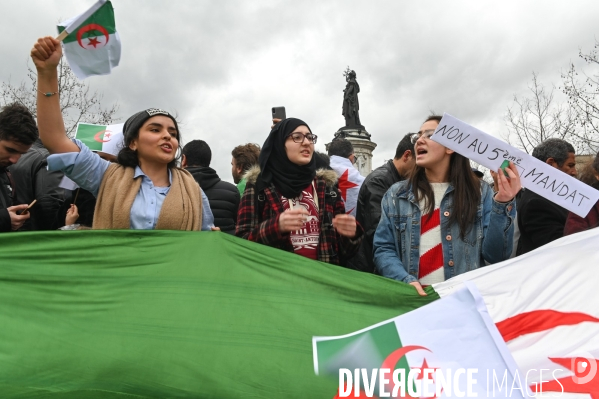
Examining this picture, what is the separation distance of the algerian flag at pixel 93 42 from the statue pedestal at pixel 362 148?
58.1 feet

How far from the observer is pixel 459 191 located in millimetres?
3166

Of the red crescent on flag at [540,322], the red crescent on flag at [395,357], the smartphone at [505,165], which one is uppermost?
the smartphone at [505,165]

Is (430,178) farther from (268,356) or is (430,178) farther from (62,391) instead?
(62,391)

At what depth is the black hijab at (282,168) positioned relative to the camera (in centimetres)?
332

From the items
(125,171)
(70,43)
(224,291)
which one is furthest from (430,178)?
(70,43)

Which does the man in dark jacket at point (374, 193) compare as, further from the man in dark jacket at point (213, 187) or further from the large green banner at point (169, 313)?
the large green banner at point (169, 313)

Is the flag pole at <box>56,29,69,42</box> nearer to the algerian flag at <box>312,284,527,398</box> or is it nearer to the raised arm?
the raised arm

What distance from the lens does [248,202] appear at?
3291mm

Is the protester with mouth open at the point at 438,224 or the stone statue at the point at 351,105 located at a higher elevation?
the stone statue at the point at 351,105

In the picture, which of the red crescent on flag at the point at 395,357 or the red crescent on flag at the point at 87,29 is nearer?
the red crescent on flag at the point at 395,357

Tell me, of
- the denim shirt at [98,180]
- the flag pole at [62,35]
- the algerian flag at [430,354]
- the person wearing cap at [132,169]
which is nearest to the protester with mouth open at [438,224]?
the algerian flag at [430,354]

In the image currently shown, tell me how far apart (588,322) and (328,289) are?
117 cm

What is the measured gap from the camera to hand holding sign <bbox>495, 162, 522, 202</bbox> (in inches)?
111

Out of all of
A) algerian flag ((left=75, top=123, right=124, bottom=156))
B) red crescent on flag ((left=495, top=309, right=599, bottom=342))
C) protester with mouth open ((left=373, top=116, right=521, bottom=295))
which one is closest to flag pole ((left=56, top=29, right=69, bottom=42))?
algerian flag ((left=75, top=123, right=124, bottom=156))
